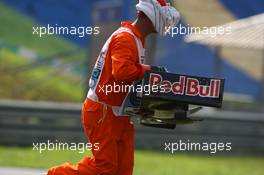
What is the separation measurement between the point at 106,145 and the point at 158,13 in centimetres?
104

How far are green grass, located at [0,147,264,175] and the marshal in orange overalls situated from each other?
3.83m

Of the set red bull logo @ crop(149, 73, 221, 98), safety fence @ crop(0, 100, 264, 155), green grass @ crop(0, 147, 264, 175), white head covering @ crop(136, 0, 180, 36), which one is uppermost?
white head covering @ crop(136, 0, 180, 36)

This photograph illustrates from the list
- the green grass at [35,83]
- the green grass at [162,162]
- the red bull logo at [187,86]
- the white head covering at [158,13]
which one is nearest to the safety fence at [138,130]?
the green grass at [162,162]

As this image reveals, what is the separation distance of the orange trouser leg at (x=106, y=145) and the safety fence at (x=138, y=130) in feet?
22.0

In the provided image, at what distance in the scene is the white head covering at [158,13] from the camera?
615cm

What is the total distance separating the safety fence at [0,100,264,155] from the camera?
13586 millimetres

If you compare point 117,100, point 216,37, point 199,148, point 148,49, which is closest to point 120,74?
point 117,100

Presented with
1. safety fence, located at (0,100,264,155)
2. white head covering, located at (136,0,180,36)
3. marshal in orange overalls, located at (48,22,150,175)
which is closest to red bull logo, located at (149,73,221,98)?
marshal in orange overalls, located at (48,22,150,175)

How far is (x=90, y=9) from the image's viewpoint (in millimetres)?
17141

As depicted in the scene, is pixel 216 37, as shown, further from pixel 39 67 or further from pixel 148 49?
pixel 39 67

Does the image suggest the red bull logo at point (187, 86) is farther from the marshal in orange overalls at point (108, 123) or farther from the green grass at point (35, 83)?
the green grass at point (35, 83)

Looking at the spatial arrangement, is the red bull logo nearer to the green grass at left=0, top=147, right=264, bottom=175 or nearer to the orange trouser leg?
the orange trouser leg

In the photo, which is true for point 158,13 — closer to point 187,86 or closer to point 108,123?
point 187,86

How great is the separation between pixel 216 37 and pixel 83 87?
4.19m
